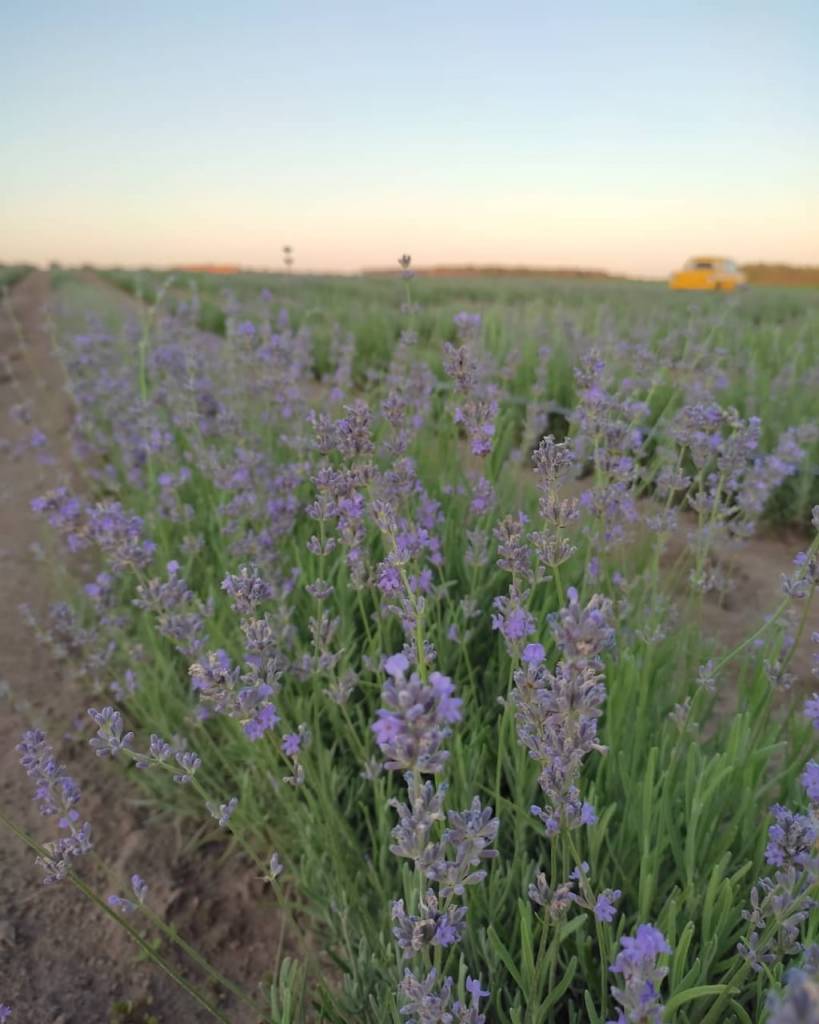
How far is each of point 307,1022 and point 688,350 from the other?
2247mm

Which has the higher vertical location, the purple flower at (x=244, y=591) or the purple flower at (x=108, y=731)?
the purple flower at (x=244, y=591)

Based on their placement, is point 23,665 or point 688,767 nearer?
point 688,767

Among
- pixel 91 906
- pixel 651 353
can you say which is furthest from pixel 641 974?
pixel 651 353

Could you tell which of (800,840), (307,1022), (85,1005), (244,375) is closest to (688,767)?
(800,840)

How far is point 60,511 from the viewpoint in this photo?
1.83 meters

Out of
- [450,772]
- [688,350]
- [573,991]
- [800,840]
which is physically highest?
[688,350]

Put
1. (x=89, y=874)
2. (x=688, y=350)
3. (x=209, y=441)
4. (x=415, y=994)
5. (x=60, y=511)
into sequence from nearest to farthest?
(x=415, y=994)
(x=60, y=511)
(x=89, y=874)
(x=688, y=350)
(x=209, y=441)

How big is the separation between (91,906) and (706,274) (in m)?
26.7

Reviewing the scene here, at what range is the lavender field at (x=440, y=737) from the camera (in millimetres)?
979

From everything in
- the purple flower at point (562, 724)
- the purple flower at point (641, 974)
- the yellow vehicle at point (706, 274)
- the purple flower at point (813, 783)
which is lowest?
the yellow vehicle at point (706, 274)

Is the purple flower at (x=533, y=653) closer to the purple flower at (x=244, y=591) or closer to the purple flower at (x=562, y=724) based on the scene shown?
the purple flower at (x=562, y=724)

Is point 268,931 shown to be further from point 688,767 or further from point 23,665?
point 23,665

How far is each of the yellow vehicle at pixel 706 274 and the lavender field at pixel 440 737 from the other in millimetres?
23587

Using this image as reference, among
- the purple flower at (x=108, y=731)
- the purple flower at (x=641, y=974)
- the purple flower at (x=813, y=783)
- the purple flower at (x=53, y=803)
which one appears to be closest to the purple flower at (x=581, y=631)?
the purple flower at (x=641, y=974)
